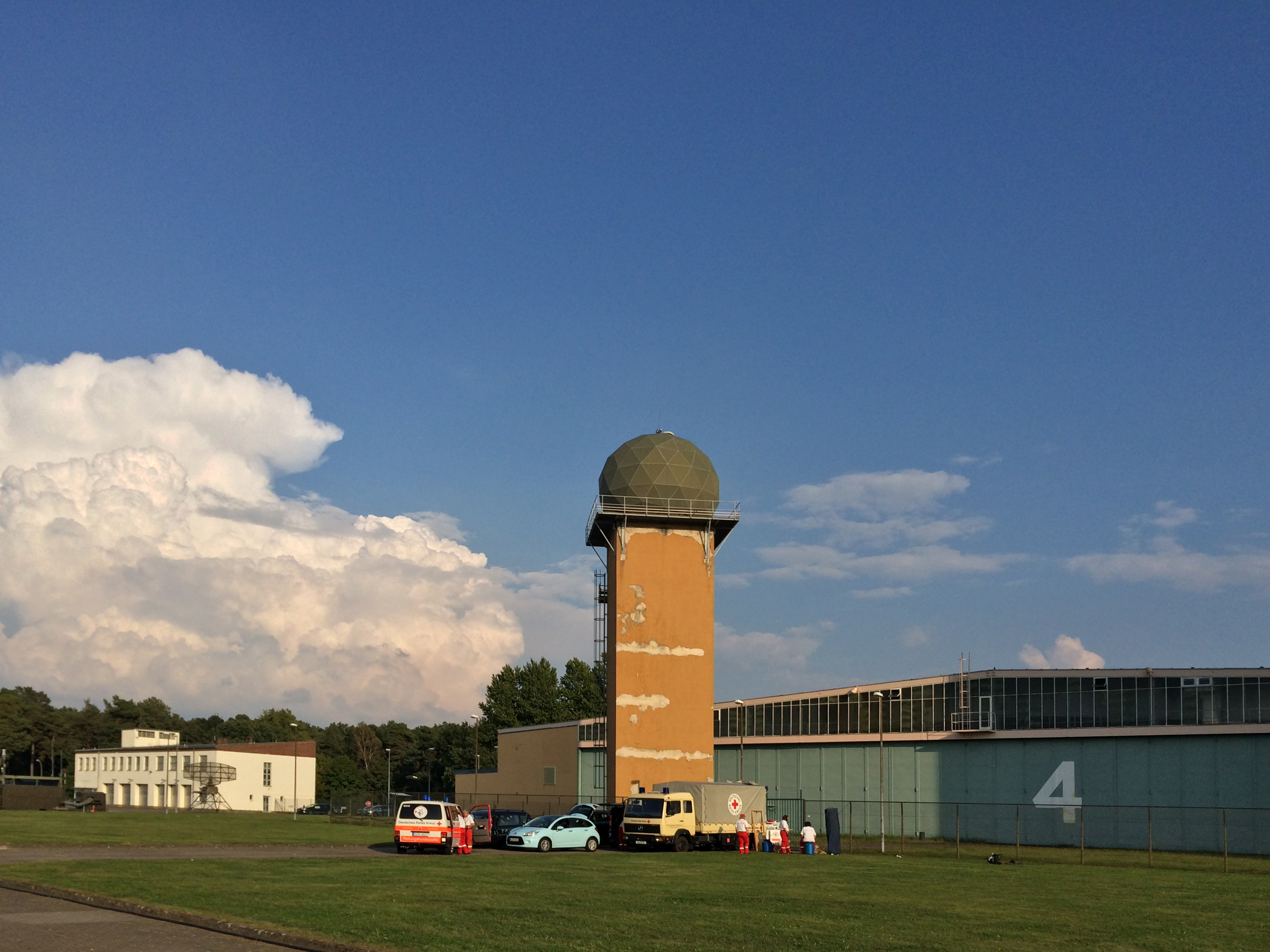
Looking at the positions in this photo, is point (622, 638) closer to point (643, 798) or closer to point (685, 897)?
point (643, 798)

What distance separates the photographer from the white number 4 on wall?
2388 inches

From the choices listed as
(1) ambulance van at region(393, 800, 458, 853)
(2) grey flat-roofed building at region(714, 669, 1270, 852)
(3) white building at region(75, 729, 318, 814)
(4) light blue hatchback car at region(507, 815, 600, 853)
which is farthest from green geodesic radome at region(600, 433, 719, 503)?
(3) white building at region(75, 729, 318, 814)

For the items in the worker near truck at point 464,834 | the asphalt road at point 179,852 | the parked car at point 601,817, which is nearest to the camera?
the asphalt road at point 179,852

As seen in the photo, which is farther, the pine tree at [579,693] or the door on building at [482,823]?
the pine tree at [579,693]

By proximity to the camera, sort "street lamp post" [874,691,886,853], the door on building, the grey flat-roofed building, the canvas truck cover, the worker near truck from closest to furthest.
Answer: the worker near truck, the canvas truck cover, the grey flat-roofed building, the door on building, "street lamp post" [874,691,886,853]

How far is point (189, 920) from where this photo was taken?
19.4 metres

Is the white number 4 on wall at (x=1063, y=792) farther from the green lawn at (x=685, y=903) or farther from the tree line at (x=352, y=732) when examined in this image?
the tree line at (x=352, y=732)

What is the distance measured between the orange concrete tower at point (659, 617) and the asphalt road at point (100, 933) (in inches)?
1564

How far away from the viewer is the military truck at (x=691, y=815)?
45.7m

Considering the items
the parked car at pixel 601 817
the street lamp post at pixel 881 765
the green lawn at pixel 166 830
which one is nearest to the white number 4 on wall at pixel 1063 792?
the street lamp post at pixel 881 765

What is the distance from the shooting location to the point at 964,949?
17.8 metres

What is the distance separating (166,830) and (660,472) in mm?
29031

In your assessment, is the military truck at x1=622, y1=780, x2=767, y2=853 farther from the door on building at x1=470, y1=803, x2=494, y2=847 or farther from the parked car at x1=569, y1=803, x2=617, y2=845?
the door on building at x1=470, y1=803, x2=494, y2=847

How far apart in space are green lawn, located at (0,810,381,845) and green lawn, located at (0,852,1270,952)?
1384 centimetres
